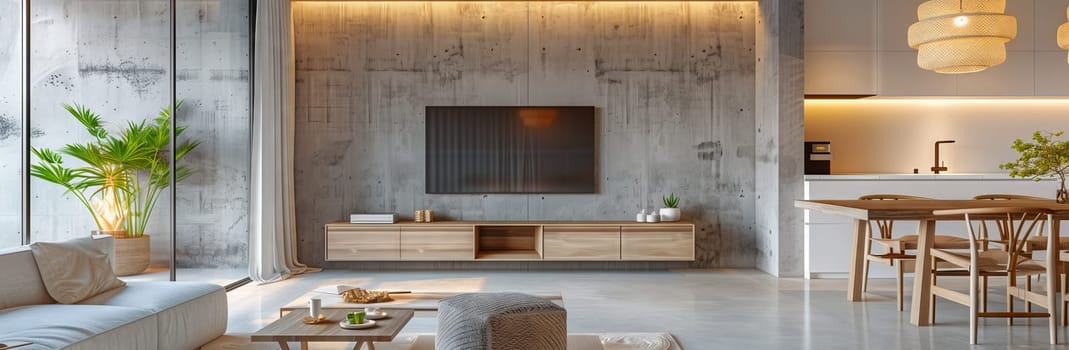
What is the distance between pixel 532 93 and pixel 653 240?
171cm

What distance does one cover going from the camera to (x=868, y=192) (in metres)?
5.92

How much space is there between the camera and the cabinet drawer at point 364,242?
241 inches

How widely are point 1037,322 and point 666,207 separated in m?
2.98

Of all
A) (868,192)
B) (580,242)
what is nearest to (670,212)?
(580,242)

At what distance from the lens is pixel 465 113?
6.44 meters

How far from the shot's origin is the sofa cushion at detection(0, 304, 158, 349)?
251 cm

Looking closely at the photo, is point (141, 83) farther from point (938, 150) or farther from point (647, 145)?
point (938, 150)

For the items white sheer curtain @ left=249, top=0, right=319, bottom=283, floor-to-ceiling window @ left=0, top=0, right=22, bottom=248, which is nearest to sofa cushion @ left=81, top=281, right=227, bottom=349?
floor-to-ceiling window @ left=0, top=0, right=22, bottom=248

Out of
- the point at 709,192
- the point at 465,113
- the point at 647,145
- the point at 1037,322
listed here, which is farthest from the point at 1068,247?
the point at 465,113

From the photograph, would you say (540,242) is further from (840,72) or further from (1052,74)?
(1052,74)

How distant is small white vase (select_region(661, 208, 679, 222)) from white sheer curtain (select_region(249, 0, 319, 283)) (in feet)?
10.5

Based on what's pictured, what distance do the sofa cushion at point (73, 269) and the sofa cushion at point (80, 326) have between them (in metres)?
0.15

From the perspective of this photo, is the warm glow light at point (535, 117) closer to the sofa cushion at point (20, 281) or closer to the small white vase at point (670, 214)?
the small white vase at point (670, 214)

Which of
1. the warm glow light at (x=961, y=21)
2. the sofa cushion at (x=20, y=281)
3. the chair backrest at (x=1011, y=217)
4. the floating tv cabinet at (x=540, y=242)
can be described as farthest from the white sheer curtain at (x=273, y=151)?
the warm glow light at (x=961, y=21)
